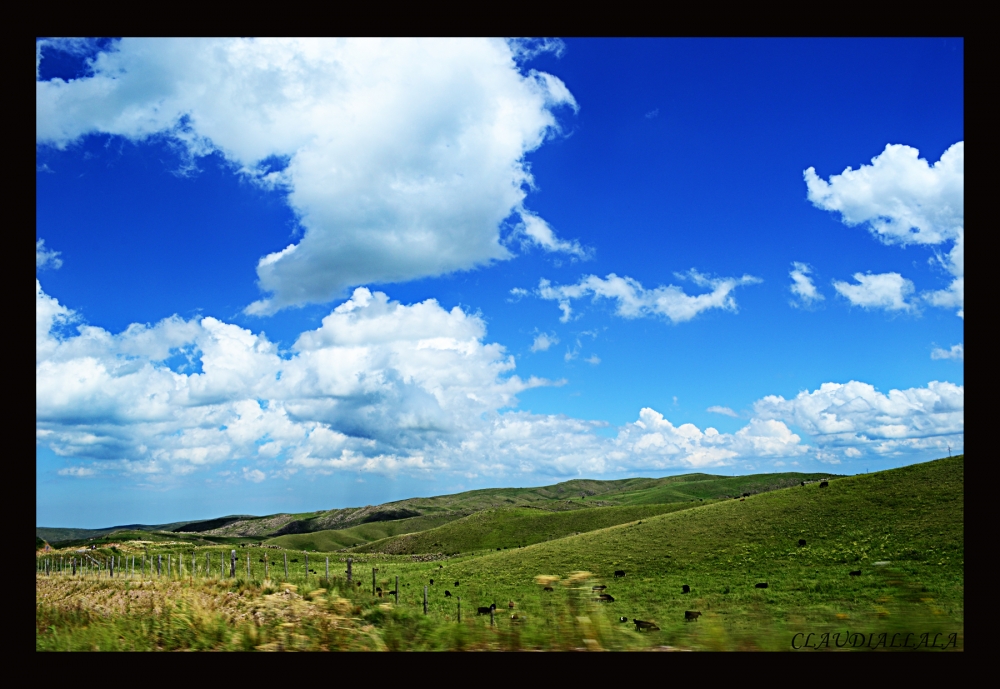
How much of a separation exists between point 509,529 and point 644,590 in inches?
3503

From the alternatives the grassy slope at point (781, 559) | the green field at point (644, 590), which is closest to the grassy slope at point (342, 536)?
the green field at point (644, 590)

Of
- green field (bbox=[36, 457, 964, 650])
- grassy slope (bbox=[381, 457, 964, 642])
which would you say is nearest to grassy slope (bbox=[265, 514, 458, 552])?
green field (bbox=[36, 457, 964, 650])

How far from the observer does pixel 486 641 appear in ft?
23.4

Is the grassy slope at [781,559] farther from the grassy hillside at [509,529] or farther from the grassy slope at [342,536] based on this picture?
the grassy slope at [342,536]

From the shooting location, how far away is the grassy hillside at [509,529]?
109m

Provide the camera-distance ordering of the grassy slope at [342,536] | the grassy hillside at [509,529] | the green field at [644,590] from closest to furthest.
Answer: the green field at [644,590]
the grassy hillside at [509,529]
the grassy slope at [342,536]

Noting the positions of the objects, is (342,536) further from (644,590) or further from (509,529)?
(644,590)

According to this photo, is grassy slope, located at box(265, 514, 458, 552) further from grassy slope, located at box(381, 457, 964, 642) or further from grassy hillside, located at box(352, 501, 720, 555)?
grassy slope, located at box(381, 457, 964, 642)

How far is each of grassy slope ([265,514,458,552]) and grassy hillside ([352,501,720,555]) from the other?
105 ft

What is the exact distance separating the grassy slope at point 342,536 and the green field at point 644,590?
73177 millimetres
